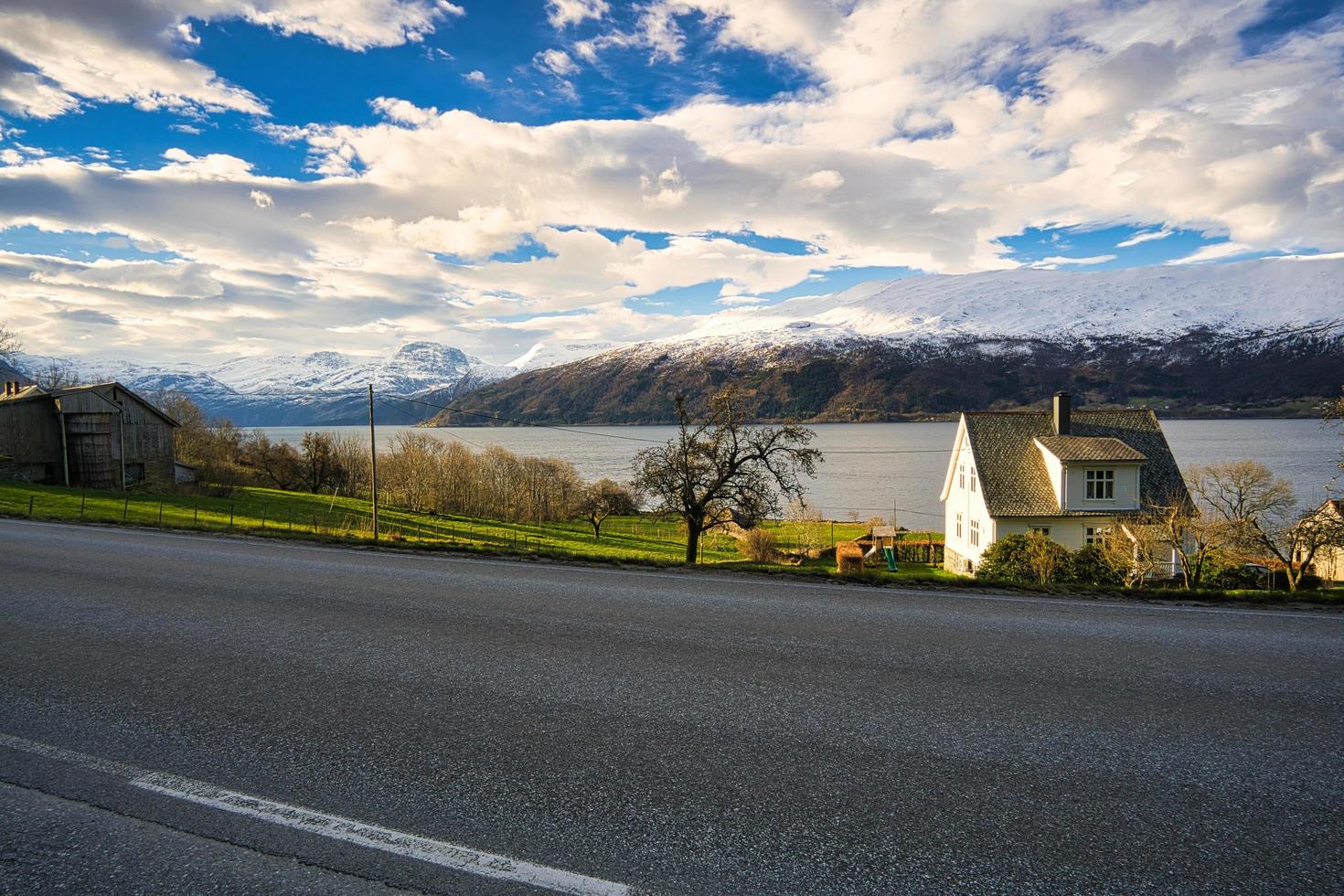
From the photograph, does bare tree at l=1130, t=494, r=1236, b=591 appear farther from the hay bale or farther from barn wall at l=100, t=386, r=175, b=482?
barn wall at l=100, t=386, r=175, b=482

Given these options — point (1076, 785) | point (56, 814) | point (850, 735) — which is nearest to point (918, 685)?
point (850, 735)

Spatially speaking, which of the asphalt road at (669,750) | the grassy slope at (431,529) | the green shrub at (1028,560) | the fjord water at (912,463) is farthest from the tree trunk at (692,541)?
the fjord water at (912,463)

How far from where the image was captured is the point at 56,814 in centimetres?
394

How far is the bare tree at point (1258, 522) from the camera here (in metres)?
24.1

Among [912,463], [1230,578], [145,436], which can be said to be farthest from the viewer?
[912,463]

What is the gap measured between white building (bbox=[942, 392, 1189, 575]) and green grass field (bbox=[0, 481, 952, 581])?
15.0 ft

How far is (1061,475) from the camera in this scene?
33.8 meters

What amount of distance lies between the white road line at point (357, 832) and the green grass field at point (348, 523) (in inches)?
355

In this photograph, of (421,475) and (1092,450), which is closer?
(1092,450)

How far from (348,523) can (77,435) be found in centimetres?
1906

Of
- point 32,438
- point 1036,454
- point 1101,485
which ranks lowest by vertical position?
Answer: point 1101,485

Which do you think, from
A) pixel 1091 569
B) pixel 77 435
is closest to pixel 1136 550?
pixel 1091 569

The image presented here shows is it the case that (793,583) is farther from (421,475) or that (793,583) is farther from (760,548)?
(421,475)

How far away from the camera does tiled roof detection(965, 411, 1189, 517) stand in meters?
34.1
